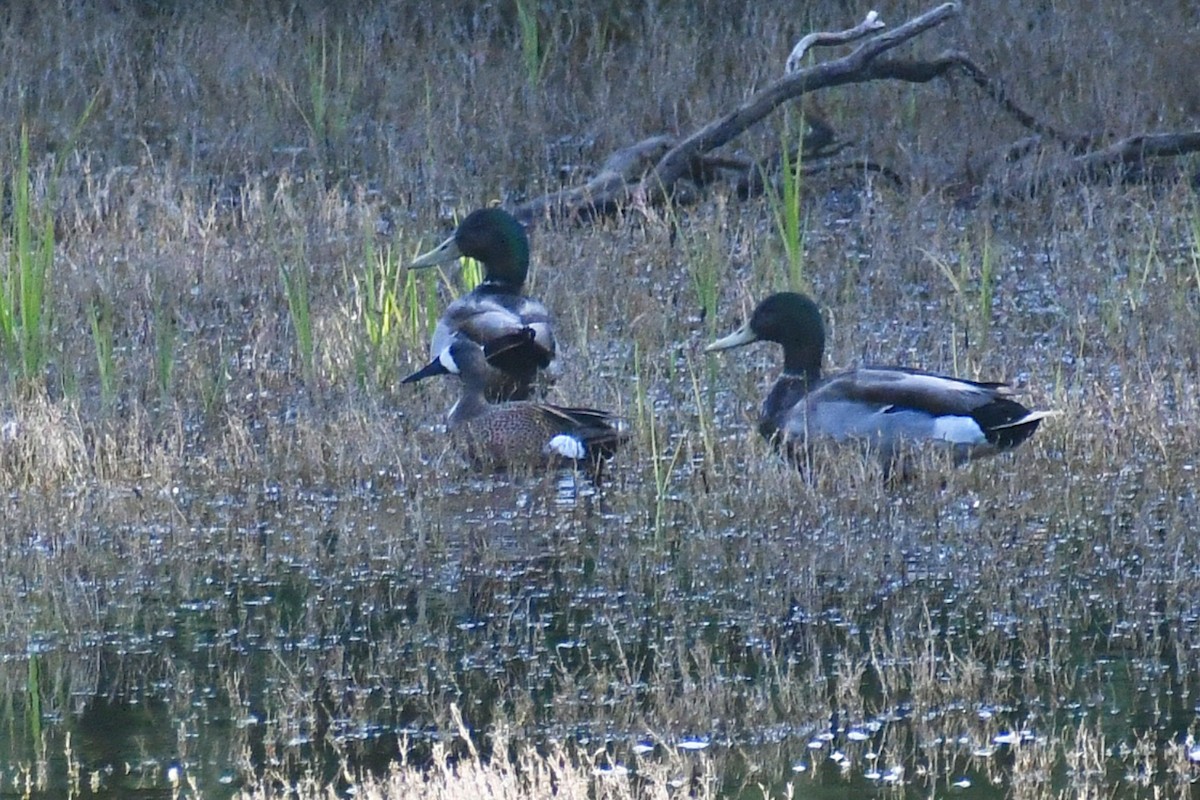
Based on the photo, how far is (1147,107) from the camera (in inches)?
451

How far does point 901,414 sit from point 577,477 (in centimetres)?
102

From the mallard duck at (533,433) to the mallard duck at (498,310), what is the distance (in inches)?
14.9

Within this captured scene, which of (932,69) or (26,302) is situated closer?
(26,302)

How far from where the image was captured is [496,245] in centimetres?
832

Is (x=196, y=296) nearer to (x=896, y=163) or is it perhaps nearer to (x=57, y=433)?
(x=57, y=433)

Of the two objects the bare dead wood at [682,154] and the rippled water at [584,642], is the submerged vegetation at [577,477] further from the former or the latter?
the bare dead wood at [682,154]

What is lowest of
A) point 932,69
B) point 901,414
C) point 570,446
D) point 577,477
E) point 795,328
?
point 577,477

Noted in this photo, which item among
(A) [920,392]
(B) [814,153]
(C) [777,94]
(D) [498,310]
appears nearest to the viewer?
(A) [920,392]

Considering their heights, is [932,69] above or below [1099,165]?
above

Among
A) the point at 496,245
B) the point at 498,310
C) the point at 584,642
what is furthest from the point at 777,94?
the point at 584,642

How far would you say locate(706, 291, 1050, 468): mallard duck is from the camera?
6.39 metres

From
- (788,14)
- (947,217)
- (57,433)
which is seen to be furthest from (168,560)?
(788,14)

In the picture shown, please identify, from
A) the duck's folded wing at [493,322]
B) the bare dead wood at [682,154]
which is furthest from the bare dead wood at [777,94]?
the duck's folded wing at [493,322]

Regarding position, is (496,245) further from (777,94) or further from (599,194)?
(777,94)
